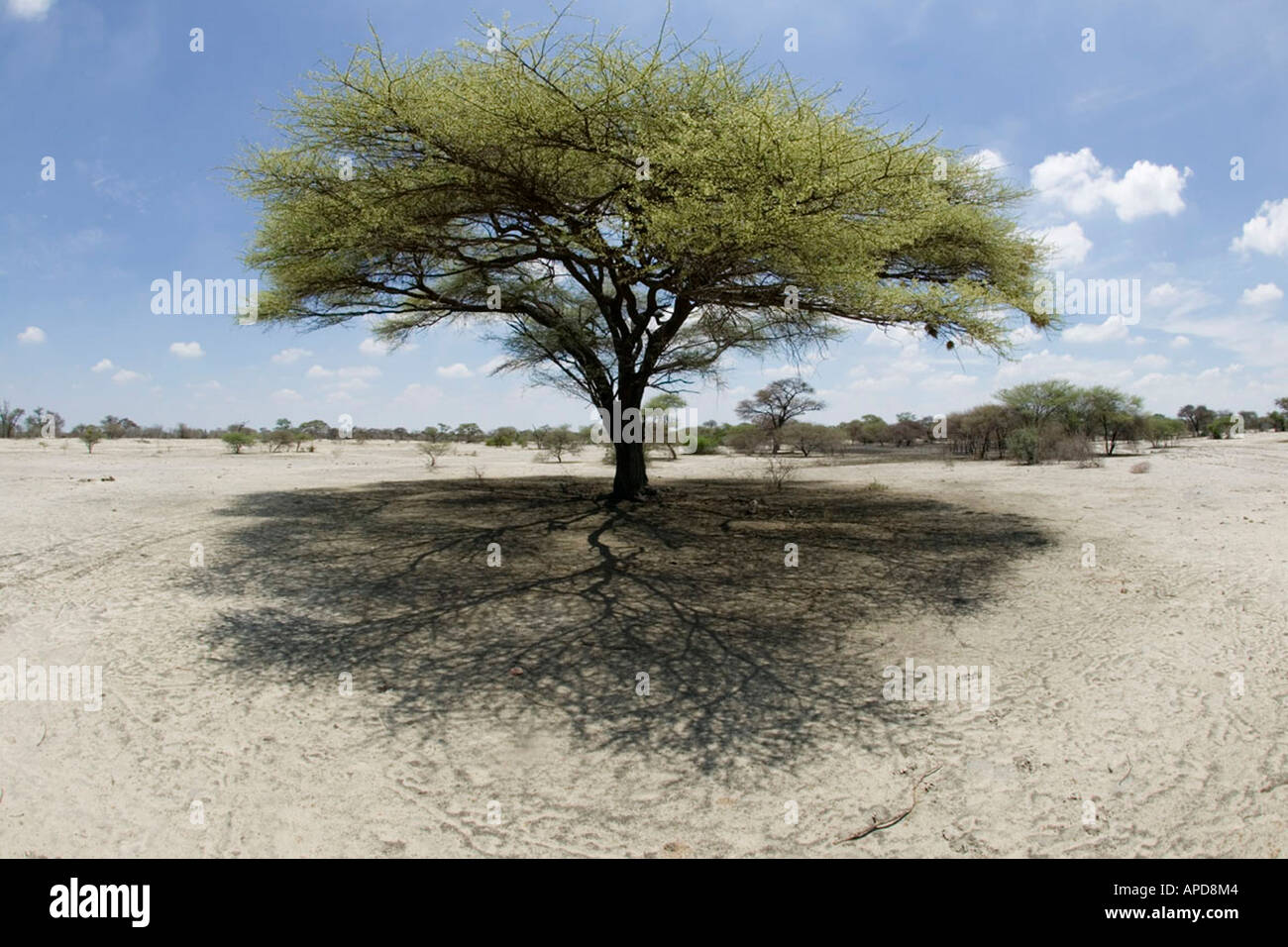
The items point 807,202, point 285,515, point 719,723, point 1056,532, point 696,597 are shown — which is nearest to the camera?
point 719,723

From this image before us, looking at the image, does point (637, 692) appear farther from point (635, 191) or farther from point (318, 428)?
point (318, 428)

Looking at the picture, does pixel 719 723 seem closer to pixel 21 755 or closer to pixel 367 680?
pixel 367 680

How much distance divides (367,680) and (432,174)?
20.3 ft

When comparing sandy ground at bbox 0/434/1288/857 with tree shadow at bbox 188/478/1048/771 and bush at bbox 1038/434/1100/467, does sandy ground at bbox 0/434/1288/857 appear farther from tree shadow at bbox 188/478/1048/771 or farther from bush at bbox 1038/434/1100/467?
bush at bbox 1038/434/1100/467

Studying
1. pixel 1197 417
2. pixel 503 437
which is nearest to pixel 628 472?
pixel 503 437

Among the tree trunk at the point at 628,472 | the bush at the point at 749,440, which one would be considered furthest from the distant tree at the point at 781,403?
the tree trunk at the point at 628,472

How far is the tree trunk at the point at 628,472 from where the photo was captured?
41.2ft

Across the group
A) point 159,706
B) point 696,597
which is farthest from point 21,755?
point 696,597

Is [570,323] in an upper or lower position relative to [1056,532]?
upper

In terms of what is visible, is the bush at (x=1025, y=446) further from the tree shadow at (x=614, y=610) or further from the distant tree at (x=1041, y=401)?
the tree shadow at (x=614, y=610)

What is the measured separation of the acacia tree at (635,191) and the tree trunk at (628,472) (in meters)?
1.86

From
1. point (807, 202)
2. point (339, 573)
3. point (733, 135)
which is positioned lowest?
point (339, 573)

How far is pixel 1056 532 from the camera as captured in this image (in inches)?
364

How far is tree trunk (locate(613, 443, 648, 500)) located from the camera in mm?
12555
